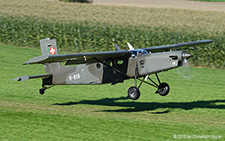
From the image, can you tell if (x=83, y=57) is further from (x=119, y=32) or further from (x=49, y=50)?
(x=119, y=32)

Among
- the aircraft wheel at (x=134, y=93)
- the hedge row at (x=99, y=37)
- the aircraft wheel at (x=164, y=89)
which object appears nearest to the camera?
the aircraft wheel at (x=134, y=93)

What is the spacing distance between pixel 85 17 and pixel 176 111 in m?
34.8

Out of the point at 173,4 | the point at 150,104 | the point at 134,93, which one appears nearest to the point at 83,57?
the point at 134,93

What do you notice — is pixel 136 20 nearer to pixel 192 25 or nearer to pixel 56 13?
pixel 192 25

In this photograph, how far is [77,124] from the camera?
15797 mm

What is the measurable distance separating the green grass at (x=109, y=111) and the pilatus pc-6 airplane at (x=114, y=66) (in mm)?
1485

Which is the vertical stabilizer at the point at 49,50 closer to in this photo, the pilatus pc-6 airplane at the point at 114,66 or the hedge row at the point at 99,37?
the pilatus pc-6 airplane at the point at 114,66

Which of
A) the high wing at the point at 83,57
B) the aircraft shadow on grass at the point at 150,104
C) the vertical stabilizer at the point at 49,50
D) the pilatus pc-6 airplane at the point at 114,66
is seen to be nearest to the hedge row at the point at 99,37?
the aircraft shadow on grass at the point at 150,104

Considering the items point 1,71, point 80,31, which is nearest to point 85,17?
point 80,31

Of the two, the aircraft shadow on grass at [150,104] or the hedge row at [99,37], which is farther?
the hedge row at [99,37]

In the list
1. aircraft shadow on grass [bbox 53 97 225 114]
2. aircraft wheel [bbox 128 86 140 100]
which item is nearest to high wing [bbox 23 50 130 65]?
aircraft wheel [bbox 128 86 140 100]

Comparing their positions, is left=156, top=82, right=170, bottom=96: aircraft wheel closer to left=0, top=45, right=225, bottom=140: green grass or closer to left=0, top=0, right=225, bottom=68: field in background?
left=0, top=45, right=225, bottom=140: green grass

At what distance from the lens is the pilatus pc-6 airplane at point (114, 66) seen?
641 inches

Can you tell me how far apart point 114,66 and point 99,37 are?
19.8 meters
